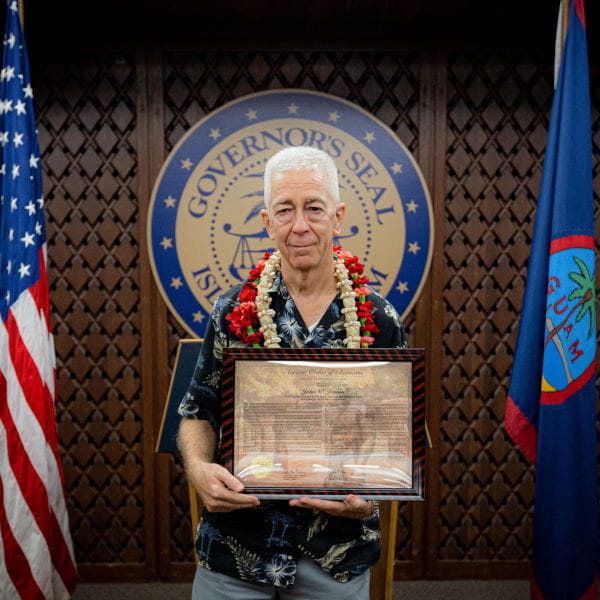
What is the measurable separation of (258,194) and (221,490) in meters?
1.77

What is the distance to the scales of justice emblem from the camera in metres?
2.54

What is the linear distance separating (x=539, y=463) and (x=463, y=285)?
39.5 inches

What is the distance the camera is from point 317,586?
1123mm

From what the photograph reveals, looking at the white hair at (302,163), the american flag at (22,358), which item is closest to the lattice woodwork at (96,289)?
the american flag at (22,358)

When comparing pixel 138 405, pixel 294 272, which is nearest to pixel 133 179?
pixel 138 405

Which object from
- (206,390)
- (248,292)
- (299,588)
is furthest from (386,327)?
(299,588)

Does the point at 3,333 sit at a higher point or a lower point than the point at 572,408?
higher

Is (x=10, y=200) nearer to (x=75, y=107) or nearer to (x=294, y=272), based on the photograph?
(x=75, y=107)

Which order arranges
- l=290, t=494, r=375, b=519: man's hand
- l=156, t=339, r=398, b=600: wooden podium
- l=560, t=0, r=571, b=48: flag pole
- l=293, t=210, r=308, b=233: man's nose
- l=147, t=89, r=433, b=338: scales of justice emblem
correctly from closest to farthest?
1. l=290, t=494, r=375, b=519: man's hand
2. l=293, t=210, r=308, b=233: man's nose
3. l=156, t=339, r=398, b=600: wooden podium
4. l=560, t=0, r=571, b=48: flag pole
5. l=147, t=89, r=433, b=338: scales of justice emblem

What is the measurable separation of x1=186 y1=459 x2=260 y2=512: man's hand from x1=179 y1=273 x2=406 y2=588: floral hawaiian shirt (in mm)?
82

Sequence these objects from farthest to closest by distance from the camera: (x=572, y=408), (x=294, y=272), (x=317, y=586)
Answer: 1. (x=572, y=408)
2. (x=294, y=272)
3. (x=317, y=586)

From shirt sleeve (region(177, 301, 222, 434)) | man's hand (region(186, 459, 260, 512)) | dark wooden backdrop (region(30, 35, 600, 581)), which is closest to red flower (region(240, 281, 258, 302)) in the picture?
shirt sleeve (region(177, 301, 222, 434))

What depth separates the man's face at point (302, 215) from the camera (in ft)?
3.83

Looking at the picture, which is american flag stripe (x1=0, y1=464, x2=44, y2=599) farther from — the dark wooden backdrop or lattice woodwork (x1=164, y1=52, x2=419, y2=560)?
lattice woodwork (x1=164, y1=52, x2=419, y2=560)
